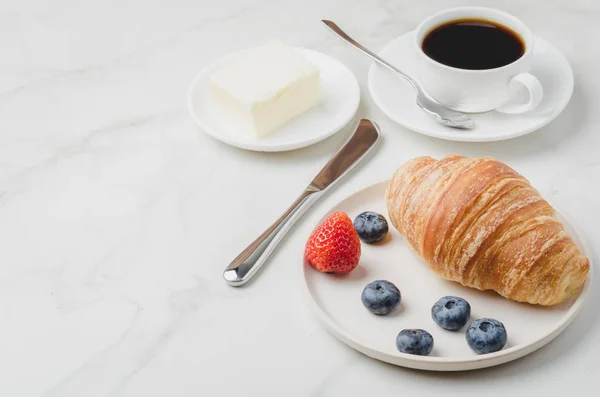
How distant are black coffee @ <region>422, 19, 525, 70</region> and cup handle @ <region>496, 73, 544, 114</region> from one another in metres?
0.05

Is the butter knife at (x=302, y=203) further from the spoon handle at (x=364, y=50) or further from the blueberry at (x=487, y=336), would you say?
the blueberry at (x=487, y=336)

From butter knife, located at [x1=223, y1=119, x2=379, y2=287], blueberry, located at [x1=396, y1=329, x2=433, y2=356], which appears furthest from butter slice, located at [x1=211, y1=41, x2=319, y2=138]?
blueberry, located at [x1=396, y1=329, x2=433, y2=356]

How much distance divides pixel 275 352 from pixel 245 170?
46 centimetres

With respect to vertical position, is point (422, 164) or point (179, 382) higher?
point (422, 164)

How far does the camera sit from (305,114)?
1611mm

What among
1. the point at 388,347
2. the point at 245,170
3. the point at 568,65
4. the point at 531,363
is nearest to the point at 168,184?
the point at 245,170

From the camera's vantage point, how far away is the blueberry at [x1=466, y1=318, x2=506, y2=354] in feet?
3.56

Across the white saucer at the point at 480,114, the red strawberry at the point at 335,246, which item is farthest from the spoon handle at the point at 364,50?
the red strawberry at the point at 335,246

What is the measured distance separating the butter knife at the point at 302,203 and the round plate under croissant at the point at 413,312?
0.11 meters

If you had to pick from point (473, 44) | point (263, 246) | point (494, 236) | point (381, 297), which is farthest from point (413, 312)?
point (473, 44)

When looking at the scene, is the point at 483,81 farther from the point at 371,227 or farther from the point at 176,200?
the point at 176,200

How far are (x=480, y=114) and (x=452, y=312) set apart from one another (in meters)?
0.57

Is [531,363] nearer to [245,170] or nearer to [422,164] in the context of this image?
[422,164]

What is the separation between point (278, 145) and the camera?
150cm
